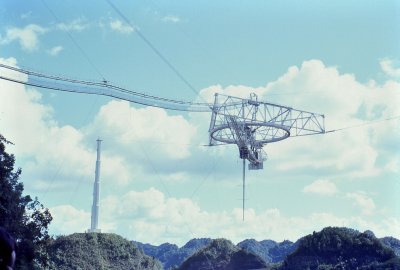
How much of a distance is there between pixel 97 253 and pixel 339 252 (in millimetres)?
65171

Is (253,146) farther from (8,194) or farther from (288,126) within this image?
(8,194)

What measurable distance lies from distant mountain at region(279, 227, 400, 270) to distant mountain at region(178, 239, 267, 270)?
113 feet

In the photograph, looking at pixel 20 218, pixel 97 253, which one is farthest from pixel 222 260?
pixel 20 218

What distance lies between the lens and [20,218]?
1764 inches

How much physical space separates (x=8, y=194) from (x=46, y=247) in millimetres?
8403

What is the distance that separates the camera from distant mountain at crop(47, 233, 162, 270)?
140 metres

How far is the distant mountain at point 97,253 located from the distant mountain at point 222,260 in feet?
39.1

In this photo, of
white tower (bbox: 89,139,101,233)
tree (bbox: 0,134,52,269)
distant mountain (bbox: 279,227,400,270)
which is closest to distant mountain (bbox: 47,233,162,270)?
white tower (bbox: 89,139,101,233)

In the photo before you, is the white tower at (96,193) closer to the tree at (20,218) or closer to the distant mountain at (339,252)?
the distant mountain at (339,252)

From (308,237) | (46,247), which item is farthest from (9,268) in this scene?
(308,237)

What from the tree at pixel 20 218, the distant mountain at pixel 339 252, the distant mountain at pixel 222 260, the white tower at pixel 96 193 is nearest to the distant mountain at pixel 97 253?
the distant mountain at pixel 222 260

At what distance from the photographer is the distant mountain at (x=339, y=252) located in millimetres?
115000

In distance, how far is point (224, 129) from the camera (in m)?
54.9

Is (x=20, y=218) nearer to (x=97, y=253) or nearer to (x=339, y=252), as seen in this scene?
(x=339, y=252)
